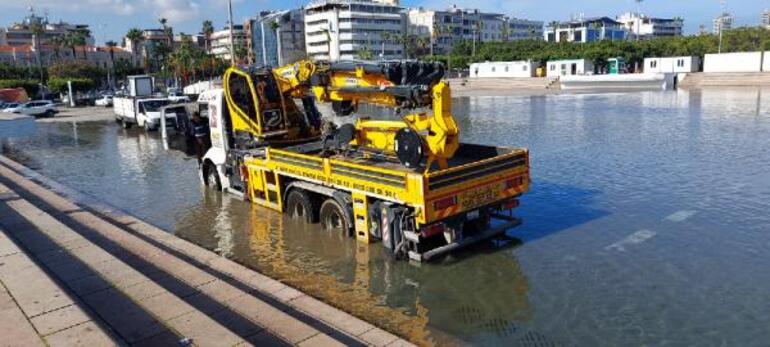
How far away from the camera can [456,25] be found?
536ft

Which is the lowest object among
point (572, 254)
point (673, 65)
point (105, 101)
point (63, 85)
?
point (572, 254)

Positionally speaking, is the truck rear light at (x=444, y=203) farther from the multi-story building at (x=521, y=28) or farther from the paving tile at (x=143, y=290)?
the multi-story building at (x=521, y=28)

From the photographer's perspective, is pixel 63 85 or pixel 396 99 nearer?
pixel 396 99

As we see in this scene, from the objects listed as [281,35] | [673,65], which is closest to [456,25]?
[281,35]

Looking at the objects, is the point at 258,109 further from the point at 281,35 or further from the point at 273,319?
the point at 281,35

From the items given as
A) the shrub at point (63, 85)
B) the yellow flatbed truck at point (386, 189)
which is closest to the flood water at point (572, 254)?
the yellow flatbed truck at point (386, 189)

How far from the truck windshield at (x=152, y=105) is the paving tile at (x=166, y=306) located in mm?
28583

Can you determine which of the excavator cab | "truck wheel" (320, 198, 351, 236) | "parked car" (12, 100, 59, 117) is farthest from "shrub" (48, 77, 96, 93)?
"truck wheel" (320, 198, 351, 236)

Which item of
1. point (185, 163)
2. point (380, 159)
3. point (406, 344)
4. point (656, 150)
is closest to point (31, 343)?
point (406, 344)

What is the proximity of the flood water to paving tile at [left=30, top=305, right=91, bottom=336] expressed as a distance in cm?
320

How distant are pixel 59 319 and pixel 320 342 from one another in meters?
2.73

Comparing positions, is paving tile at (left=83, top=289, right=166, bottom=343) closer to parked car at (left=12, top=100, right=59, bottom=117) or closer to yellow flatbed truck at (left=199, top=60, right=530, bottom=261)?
yellow flatbed truck at (left=199, top=60, right=530, bottom=261)

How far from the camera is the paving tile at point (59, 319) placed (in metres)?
5.96

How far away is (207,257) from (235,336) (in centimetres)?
404
